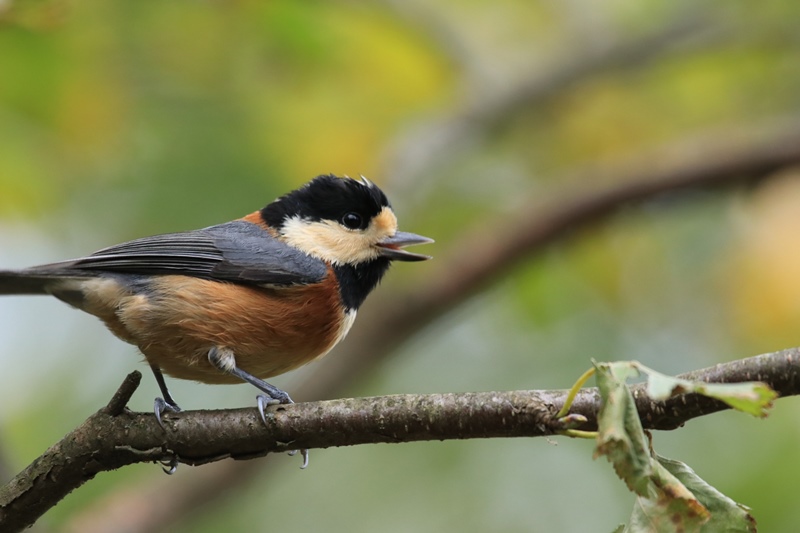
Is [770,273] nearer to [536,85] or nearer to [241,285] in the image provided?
[536,85]

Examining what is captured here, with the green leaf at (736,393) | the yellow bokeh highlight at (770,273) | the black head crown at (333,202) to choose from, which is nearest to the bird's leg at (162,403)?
the black head crown at (333,202)

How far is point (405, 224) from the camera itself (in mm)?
6375

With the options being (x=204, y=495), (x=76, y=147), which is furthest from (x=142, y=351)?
(x=76, y=147)

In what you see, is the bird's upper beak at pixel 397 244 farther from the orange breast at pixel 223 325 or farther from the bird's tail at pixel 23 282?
the bird's tail at pixel 23 282

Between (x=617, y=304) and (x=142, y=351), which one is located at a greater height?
(x=617, y=304)

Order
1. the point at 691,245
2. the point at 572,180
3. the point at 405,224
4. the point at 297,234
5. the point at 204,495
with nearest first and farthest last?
1. the point at 297,234
2. the point at 204,495
3. the point at 572,180
4. the point at 405,224
5. the point at 691,245

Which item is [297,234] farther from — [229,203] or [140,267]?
[229,203]

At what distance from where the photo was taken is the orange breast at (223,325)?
3.65 metres

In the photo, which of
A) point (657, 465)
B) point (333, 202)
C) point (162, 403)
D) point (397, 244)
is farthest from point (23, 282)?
point (657, 465)

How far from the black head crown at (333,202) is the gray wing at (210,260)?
31 centimetres

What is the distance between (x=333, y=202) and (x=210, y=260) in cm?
72

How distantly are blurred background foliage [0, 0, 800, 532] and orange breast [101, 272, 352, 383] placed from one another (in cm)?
168

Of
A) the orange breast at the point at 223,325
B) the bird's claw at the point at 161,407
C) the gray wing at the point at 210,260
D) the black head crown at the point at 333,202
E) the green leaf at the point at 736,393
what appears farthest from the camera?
the black head crown at the point at 333,202

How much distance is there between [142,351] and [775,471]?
162 inches
